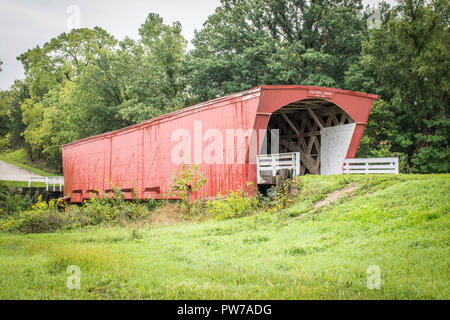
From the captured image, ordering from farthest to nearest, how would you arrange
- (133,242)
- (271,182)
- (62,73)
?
(62,73) → (271,182) → (133,242)

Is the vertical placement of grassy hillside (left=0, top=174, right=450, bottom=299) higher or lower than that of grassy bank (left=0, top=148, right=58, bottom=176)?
lower

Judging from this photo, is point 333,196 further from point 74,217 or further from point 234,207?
point 74,217

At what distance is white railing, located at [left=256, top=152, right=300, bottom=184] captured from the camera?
1311cm

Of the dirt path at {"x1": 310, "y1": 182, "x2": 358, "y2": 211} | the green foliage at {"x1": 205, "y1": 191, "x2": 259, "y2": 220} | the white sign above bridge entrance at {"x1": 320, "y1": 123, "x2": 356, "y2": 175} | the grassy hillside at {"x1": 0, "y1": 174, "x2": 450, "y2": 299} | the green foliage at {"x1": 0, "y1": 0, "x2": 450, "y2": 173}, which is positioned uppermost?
the green foliage at {"x1": 0, "y1": 0, "x2": 450, "y2": 173}

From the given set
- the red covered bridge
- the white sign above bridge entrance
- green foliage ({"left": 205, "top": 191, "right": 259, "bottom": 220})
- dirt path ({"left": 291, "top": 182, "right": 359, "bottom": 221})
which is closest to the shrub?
the red covered bridge

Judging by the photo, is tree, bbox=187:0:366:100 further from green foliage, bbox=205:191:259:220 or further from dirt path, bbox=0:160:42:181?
dirt path, bbox=0:160:42:181

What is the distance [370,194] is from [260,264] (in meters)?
4.95

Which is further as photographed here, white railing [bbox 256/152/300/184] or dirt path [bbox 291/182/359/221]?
white railing [bbox 256/152/300/184]

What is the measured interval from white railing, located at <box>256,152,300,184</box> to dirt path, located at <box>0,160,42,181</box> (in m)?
35.5

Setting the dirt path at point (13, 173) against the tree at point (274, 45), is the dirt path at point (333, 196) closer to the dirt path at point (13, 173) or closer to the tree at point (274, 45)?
the tree at point (274, 45)

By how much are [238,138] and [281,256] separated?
7446 mm

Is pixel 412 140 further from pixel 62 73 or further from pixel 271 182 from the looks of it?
pixel 62 73
